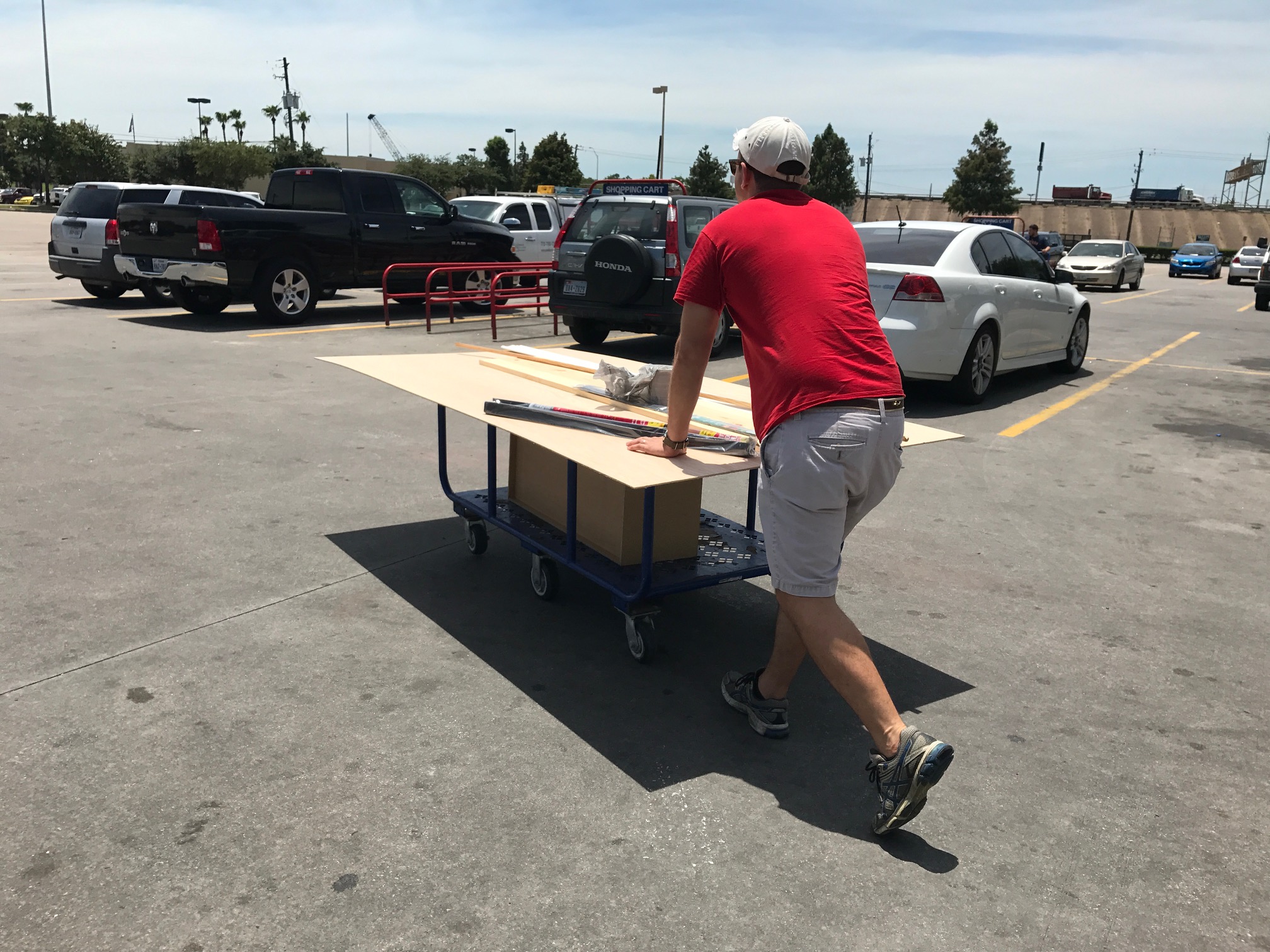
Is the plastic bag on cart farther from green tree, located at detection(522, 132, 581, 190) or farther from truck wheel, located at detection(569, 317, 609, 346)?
green tree, located at detection(522, 132, 581, 190)

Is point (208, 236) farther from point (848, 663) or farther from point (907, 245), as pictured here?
point (848, 663)

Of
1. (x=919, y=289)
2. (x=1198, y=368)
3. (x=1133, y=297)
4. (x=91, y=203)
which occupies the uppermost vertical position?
(x=91, y=203)

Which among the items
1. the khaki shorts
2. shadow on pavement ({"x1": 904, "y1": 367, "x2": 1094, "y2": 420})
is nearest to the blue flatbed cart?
the khaki shorts

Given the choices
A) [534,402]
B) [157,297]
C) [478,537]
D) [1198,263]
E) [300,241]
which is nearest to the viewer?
[534,402]

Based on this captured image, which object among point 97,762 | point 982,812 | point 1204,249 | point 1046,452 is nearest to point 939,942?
point 982,812

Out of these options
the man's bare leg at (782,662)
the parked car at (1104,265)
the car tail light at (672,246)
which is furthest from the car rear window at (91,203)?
the parked car at (1104,265)

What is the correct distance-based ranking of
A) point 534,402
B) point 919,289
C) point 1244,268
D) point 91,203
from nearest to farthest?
point 534,402 → point 919,289 → point 91,203 → point 1244,268

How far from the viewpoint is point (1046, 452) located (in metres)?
7.88

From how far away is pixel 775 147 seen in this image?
3.14m

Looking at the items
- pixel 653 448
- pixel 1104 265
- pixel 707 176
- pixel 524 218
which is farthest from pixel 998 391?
pixel 707 176

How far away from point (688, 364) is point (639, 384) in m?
1.16

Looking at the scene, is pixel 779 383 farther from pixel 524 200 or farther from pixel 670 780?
pixel 524 200

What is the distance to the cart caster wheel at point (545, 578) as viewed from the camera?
4559 mm

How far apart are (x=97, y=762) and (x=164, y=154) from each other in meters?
87.8
